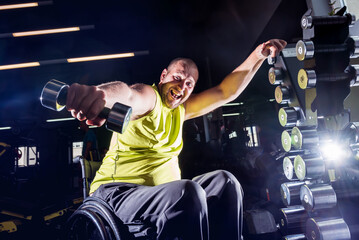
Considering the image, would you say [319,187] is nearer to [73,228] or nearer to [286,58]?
[286,58]

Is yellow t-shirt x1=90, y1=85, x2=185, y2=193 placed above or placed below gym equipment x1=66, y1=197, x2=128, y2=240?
above

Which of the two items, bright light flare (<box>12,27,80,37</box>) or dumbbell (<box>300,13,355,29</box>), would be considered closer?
dumbbell (<box>300,13,355,29</box>)

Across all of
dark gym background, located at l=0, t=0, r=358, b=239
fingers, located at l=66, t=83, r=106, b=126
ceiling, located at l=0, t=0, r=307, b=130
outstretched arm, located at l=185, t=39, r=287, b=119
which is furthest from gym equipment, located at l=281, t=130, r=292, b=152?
ceiling, located at l=0, t=0, r=307, b=130

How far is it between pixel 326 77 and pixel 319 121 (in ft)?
0.87

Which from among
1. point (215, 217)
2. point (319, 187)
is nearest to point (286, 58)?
point (319, 187)

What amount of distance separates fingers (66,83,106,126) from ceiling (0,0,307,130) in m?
3.16

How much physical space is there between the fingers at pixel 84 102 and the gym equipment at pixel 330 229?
53.6 inches

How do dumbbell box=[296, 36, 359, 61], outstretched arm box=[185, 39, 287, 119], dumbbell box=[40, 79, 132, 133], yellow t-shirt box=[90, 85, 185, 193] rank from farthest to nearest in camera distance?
outstretched arm box=[185, 39, 287, 119]
yellow t-shirt box=[90, 85, 185, 193]
dumbbell box=[296, 36, 359, 61]
dumbbell box=[40, 79, 132, 133]

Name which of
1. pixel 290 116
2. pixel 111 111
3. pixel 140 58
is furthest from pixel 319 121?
pixel 140 58

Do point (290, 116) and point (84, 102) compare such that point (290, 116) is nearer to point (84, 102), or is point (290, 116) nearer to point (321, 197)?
point (321, 197)

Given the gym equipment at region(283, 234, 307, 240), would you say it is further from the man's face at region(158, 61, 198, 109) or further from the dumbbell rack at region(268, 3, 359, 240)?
the man's face at region(158, 61, 198, 109)

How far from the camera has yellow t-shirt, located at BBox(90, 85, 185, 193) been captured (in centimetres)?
151

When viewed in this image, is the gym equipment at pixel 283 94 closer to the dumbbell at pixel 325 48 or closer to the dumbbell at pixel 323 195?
the dumbbell at pixel 325 48

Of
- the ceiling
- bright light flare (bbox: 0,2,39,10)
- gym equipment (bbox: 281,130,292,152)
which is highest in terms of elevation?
bright light flare (bbox: 0,2,39,10)
